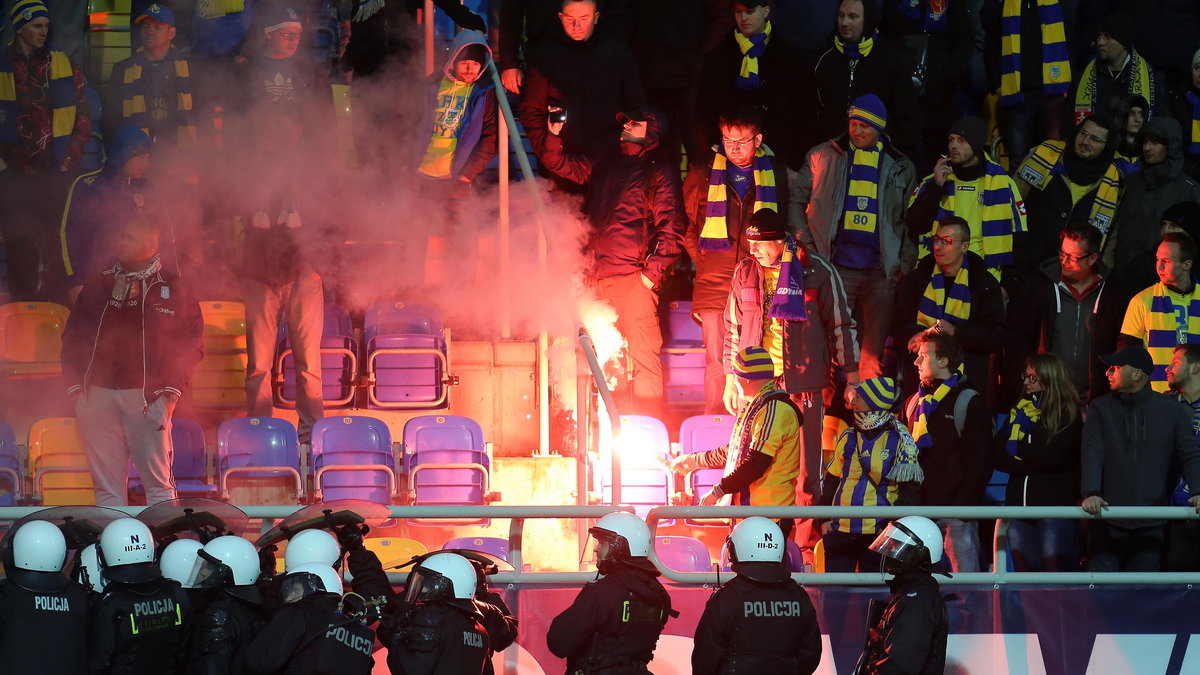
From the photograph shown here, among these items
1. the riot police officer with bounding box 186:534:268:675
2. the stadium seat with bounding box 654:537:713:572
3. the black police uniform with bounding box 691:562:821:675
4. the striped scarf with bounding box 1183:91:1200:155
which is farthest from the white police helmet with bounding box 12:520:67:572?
the striped scarf with bounding box 1183:91:1200:155

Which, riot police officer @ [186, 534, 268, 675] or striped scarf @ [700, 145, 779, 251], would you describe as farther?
striped scarf @ [700, 145, 779, 251]

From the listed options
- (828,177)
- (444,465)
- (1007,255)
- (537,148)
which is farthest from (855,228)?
(444,465)

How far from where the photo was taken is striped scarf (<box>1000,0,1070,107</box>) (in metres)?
12.8

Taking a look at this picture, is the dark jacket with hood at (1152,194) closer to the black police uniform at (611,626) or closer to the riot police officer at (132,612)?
the black police uniform at (611,626)

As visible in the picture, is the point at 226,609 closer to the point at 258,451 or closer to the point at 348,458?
the point at 258,451

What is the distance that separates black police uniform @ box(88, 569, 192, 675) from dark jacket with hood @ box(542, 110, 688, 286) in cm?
480

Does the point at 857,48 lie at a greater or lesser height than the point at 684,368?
greater

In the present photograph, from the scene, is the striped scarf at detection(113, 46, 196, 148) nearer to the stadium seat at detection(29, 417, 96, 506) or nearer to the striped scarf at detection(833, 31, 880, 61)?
the stadium seat at detection(29, 417, 96, 506)

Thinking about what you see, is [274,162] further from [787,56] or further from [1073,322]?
[1073,322]

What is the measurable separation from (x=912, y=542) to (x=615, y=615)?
4.91 ft

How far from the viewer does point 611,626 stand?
747cm

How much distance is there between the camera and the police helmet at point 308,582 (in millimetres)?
6992

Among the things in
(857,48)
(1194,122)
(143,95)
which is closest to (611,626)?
(857,48)

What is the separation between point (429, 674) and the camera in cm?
701
